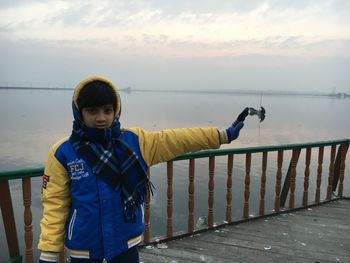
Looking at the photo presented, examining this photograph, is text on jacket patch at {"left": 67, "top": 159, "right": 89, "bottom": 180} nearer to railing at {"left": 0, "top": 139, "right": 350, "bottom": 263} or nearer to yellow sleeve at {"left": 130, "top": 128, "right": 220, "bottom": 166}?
yellow sleeve at {"left": 130, "top": 128, "right": 220, "bottom": 166}

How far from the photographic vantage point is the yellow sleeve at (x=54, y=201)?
1.87 meters

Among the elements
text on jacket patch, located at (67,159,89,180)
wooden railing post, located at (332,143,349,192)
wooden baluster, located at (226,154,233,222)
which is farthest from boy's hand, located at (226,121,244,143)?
wooden railing post, located at (332,143,349,192)

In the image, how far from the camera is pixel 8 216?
2.89 m

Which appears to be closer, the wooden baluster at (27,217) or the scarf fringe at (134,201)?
the scarf fringe at (134,201)

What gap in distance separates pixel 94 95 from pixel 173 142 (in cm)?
56

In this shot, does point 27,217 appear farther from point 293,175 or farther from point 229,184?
point 293,175

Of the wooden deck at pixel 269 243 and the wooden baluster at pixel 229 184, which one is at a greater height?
the wooden baluster at pixel 229 184

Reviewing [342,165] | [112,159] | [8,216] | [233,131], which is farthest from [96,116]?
[342,165]

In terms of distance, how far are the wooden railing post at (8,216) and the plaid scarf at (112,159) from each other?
1304mm

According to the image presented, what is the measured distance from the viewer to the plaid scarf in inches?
73.9

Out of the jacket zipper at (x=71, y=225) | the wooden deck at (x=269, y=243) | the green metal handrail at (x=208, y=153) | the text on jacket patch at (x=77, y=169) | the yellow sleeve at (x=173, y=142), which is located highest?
the yellow sleeve at (x=173, y=142)

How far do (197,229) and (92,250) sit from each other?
7.62 ft

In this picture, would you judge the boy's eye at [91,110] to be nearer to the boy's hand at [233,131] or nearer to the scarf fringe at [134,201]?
the scarf fringe at [134,201]

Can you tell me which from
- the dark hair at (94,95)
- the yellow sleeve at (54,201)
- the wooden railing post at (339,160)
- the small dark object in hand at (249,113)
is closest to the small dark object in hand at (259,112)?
the small dark object in hand at (249,113)
